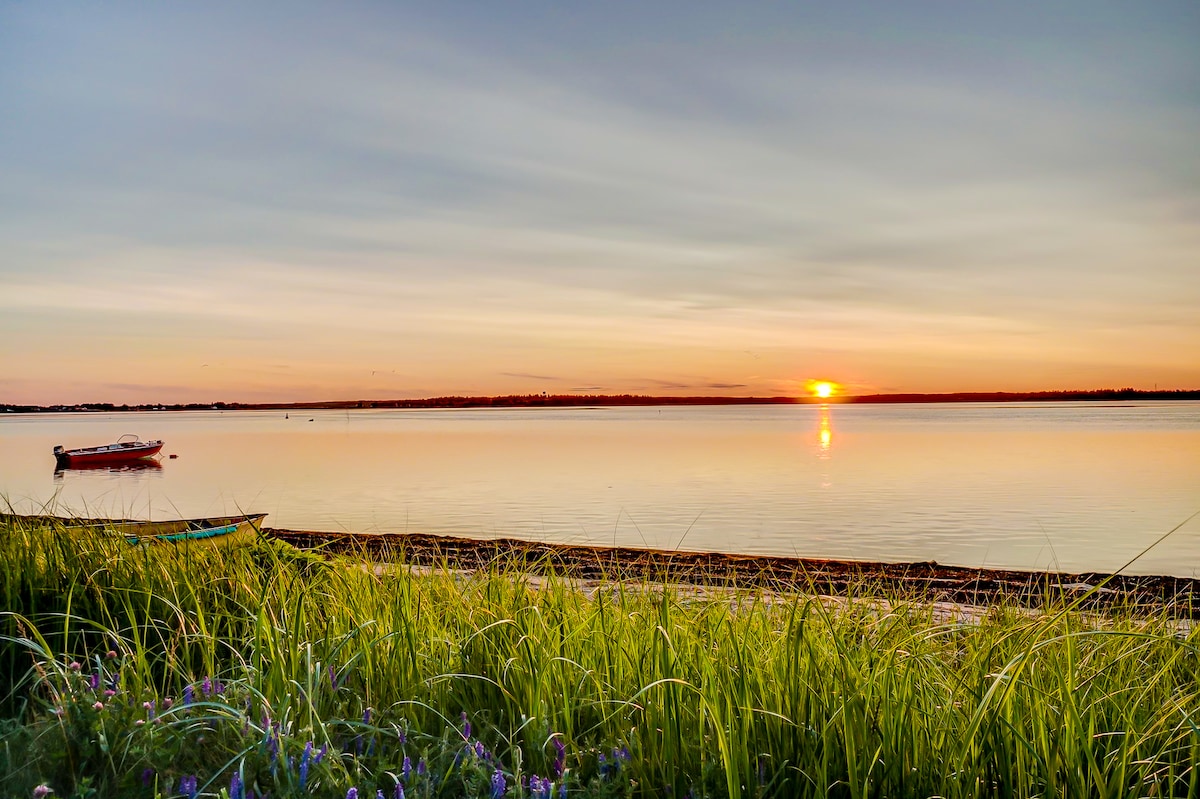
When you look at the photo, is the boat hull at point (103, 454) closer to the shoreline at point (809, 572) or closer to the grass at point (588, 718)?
the shoreline at point (809, 572)

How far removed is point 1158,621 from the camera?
4.79m

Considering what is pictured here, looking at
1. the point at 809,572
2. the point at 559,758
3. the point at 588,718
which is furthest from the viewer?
the point at 809,572

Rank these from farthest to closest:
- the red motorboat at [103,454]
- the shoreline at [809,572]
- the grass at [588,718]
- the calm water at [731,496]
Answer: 1. the red motorboat at [103,454]
2. the calm water at [731,496]
3. the shoreline at [809,572]
4. the grass at [588,718]

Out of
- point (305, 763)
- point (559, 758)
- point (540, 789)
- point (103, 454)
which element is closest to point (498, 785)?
point (540, 789)

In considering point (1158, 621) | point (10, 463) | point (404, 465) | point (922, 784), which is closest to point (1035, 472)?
point (404, 465)

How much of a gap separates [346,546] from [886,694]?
44.8 feet

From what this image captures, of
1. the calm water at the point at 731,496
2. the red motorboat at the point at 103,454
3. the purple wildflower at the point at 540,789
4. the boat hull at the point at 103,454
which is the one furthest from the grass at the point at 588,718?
the boat hull at the point at 103,454

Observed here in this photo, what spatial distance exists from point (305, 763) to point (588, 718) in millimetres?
1210

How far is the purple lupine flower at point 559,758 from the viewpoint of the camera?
2883 millimetres

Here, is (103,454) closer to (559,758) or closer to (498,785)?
(559,758)

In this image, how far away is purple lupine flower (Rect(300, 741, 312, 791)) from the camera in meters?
2.57

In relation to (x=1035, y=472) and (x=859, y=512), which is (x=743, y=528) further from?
(x=1035, y=472)

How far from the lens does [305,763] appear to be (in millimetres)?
2615

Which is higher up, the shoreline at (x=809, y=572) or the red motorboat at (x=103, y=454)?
the shoreline at (x=809, y=572)
